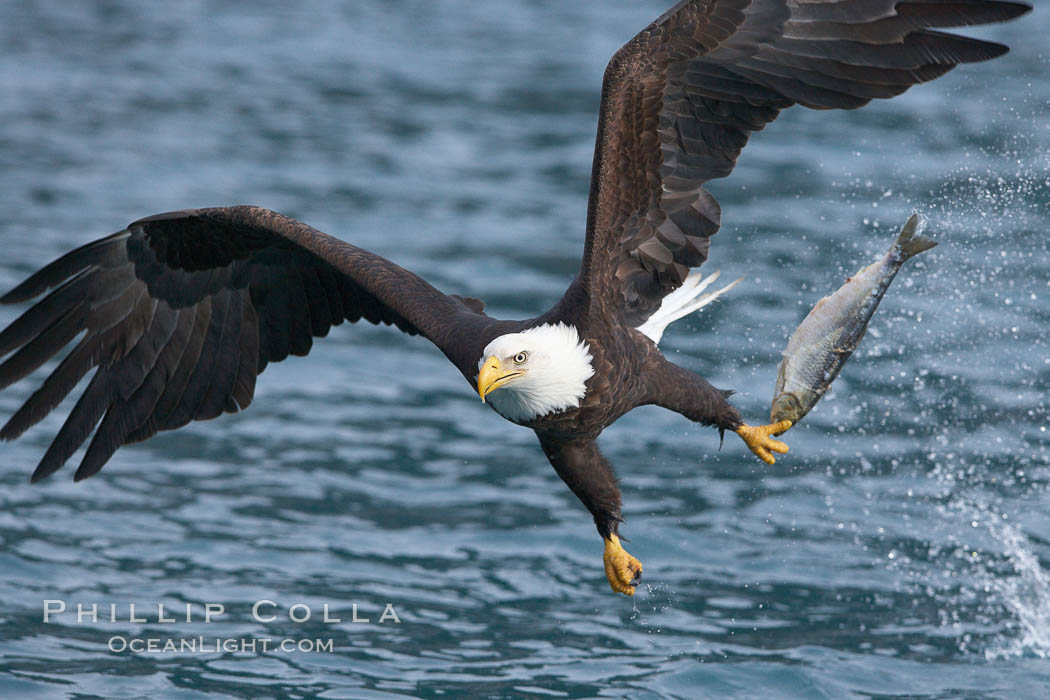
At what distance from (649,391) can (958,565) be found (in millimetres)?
2152

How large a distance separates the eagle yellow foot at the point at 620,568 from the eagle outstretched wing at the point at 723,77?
3.39ft

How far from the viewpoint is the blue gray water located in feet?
22.2

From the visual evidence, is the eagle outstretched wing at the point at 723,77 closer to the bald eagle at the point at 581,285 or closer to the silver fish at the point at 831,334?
the bald eagle at the point at 581,285

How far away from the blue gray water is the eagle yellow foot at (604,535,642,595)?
1.45ft

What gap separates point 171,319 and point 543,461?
235 centimetres

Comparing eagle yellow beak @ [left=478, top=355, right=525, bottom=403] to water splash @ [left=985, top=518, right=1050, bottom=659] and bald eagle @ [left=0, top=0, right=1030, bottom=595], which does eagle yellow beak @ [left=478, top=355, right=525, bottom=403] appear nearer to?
bald eagle @ [left=0, top=0, right=1030, bottom=595]

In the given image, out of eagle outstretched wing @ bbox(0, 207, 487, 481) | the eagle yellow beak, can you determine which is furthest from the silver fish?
eagle outstretched wing @ bbox(0, 207, 487, 481)

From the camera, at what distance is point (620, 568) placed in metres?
6.29

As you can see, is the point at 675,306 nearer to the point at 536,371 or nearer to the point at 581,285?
the point at 581,285

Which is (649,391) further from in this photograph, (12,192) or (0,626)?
(12,192)

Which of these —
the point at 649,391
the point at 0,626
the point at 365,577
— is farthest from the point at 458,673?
the point at 0,626

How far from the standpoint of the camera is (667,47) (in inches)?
212

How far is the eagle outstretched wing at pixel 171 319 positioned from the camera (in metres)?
6.88

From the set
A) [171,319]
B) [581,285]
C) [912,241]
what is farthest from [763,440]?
[171,319]
